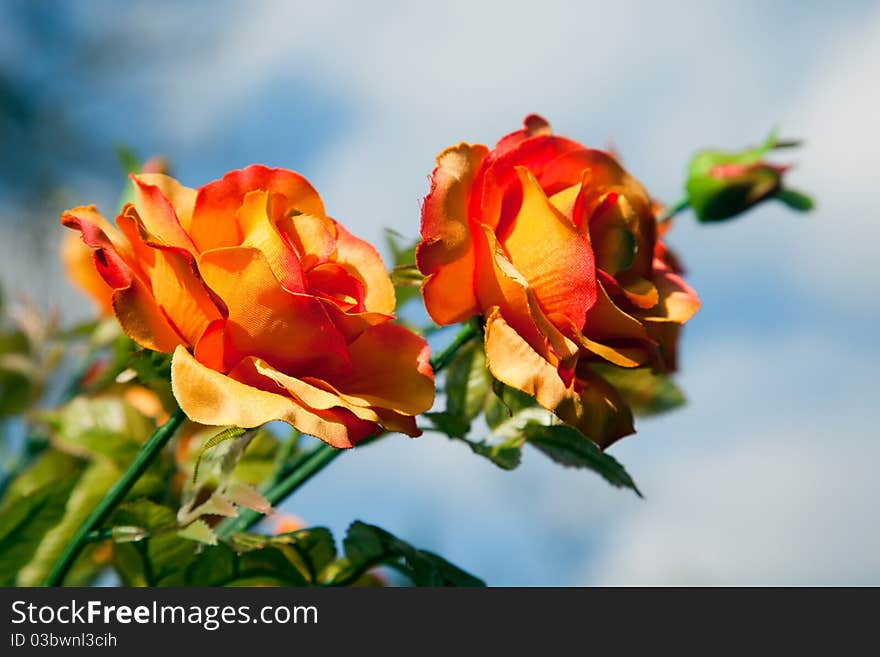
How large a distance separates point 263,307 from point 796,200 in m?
0.45

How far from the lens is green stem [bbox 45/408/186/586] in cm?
42

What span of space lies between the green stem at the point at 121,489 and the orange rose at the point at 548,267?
0.42 ft

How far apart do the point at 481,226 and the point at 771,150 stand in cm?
32

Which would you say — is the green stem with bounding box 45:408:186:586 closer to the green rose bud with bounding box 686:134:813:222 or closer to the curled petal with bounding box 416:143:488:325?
the curled petal with bounding box 416:143:488:325

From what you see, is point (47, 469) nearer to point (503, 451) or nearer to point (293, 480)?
point (293, 480)

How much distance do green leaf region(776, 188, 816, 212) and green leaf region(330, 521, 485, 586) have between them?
14.3 inches

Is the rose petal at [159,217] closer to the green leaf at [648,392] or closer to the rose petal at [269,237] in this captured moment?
the rose petal at [269,237]

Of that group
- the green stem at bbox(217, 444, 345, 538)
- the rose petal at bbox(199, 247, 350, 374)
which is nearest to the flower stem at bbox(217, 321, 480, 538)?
the green stem at bbox(217, 444, 345, 538)

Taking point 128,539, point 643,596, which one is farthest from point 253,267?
point 643,596

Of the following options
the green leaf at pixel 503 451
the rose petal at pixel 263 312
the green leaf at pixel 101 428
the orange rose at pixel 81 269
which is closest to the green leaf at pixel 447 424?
the green leaf at pixel 503 451

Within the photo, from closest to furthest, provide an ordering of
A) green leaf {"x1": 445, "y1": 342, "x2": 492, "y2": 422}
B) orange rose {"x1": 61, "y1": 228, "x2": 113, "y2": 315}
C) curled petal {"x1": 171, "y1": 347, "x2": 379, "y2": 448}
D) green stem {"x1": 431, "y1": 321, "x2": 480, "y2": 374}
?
curled petal {"x1": 171, "y1": 347, "x2": 379, "y2": 448}, green stem {"x1": 431, "y1": 321, "x2": 480, "y2": 374}, green leaf {"x1": 445, "y1": 342, "x2": 492, "y2": 422}, orange rose {"x1": 61, "y1": 228, "x2": 113, "y2": 315}

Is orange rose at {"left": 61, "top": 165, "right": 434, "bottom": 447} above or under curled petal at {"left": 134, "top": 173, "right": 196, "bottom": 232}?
under

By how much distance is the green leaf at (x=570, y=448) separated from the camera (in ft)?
1.64

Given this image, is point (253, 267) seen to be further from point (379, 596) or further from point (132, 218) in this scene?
point (379, 596)
